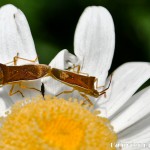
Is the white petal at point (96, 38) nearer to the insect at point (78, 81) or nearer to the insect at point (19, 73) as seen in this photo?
the insect at point (78, 81)

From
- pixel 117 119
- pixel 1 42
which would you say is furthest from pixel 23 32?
pixel 117 119

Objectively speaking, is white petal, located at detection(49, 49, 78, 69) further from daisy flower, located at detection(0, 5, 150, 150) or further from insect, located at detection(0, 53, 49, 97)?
insect, located at detection(0, 53, 49, 97)

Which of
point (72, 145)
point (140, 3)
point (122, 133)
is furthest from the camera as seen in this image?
point (140, 3)

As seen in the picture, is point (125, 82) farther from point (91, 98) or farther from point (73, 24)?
point (73, 24)

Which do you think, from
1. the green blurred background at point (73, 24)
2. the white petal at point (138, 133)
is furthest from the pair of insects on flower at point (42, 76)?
the green blurred background at point (73, 24)

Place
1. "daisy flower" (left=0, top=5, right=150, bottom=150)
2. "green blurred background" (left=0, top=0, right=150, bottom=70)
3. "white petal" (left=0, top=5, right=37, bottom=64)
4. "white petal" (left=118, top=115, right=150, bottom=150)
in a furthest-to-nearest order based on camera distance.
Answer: "green blurred background" (left=0, top=0, right=150, bottom=70), "white petal" (left=0, top=5, right=37, bottom=64), "white petal" (left=118, top=115, right=150, bottom=150), "daisy flower" (left=0, top=5, right=150, bottom=150)

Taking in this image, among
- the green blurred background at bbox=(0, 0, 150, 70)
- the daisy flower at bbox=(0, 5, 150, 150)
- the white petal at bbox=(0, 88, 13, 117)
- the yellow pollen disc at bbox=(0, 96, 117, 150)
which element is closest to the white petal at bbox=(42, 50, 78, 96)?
the daisy flower at bbox=(0, 5, 150, 150)

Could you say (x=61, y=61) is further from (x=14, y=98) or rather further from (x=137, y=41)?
(x=137, y=41)

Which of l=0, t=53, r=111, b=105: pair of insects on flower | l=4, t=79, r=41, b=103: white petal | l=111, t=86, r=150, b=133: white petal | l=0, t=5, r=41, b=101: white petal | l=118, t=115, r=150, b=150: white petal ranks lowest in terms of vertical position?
l=118, t=115, r=150, b=150: white petal
